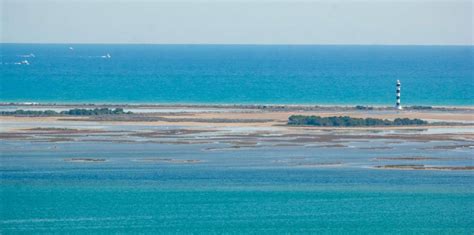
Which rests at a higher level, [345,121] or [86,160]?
[345,121]

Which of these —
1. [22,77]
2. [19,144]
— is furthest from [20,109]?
[22,77]

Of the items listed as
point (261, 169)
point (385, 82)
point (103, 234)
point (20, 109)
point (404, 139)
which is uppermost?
point (385, 82)

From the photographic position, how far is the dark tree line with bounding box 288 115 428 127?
5397 centimetres

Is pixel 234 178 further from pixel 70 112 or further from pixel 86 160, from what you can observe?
pixel 70 112

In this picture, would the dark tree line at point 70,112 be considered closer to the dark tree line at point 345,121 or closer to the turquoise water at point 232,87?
the dark tree line at point 345,121

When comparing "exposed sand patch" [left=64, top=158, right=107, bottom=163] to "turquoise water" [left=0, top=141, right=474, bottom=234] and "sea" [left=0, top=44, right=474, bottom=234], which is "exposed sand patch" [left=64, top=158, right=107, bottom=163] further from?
"turquoise water" [left=0, top=141, right=474, bottom=234]

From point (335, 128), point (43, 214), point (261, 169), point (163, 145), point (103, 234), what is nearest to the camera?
point (103, 234)

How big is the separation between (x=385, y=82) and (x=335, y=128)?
52.6 metres

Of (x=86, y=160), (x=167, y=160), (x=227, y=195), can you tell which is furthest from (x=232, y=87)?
(x=227, y=195)

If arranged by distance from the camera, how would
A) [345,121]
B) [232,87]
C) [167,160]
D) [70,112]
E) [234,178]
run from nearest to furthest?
[234,178] < [167,160] < [345,121] < [70,112] < [232,87]

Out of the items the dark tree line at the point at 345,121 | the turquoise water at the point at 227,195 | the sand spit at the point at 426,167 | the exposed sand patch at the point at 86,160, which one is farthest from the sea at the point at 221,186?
the dark tree line at the point at 345,121

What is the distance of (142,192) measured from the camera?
34.8 metres

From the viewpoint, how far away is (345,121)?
177ft

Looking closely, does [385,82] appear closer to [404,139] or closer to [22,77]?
[22,77]
